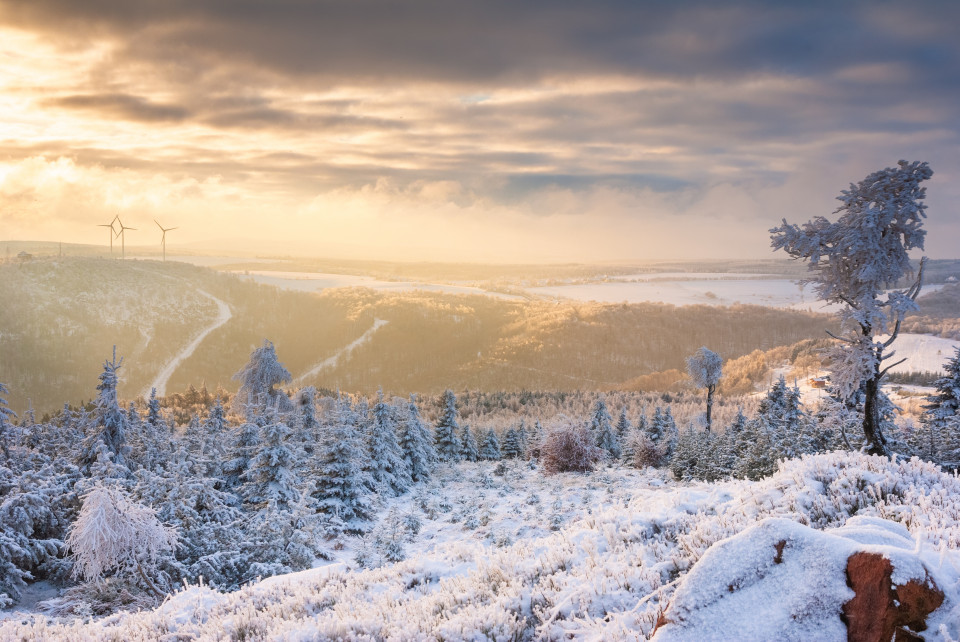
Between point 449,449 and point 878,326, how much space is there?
3093 cm

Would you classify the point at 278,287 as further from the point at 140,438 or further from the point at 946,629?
the point at 946,629

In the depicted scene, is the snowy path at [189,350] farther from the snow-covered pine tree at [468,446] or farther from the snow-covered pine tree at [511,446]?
the snow-covered pine tree at [511,446]

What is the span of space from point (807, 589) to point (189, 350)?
106886mm

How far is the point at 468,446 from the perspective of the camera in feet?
132

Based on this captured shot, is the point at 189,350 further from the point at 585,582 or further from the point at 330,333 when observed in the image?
the point at 585,582

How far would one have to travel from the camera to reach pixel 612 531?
6992 mm

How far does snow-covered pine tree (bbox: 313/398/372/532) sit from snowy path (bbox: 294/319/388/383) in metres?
72.4

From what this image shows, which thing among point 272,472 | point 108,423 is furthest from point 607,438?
point 108,423

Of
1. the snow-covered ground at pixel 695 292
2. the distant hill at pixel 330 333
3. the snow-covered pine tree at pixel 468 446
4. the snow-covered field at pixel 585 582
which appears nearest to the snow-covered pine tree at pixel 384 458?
the snow-covered pine tree at pixel 468 446

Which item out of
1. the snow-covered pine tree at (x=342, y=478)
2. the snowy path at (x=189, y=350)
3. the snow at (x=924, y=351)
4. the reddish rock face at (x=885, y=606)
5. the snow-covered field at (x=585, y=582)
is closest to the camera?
the reddish rock face at (x=885, y=606)

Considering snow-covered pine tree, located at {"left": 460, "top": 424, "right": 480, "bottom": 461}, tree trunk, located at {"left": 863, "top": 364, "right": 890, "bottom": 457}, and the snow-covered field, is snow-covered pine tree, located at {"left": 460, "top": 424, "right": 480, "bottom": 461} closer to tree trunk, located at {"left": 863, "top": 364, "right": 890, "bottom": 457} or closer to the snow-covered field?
tree trunk, located at {"left": 863, "top": 364, "right": 890, "bottom": 457}

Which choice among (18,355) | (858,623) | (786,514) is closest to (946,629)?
(858,623)

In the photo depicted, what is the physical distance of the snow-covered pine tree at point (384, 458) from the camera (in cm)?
2580

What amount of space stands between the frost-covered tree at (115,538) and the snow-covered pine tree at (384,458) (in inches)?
514
